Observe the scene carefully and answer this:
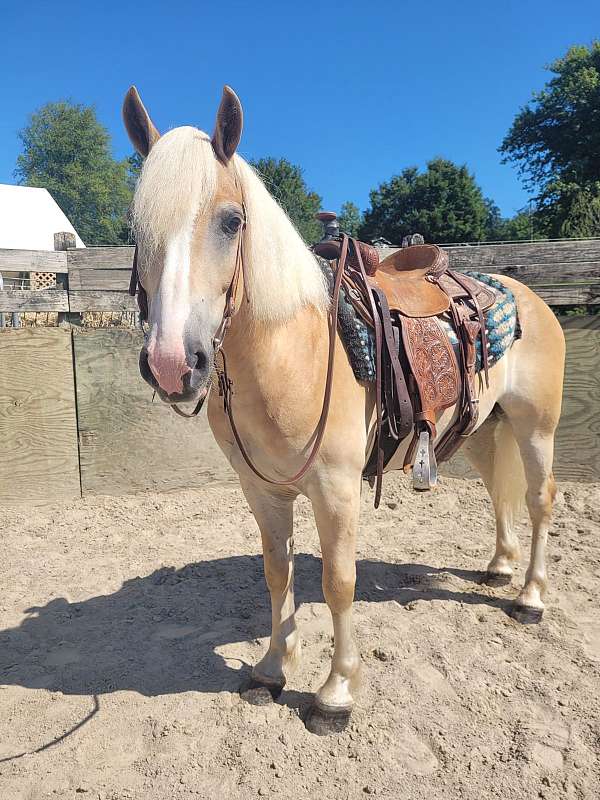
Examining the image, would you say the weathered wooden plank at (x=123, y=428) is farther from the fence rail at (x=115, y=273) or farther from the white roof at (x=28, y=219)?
the white roof at (x=28, y=219)

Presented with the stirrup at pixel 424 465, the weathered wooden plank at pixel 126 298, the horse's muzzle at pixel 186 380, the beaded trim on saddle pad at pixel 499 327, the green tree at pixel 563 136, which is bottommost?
the stirrup at pixel 424 465

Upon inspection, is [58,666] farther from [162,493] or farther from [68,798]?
[162,493]

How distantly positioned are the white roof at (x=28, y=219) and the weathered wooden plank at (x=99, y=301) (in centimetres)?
2040

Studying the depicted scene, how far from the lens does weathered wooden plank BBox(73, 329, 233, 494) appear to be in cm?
445

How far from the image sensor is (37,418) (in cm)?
434

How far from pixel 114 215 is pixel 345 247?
5488cm

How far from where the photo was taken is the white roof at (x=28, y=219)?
2286cm

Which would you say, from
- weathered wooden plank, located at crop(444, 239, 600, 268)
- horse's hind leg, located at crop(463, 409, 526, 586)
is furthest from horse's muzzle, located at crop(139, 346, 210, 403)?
weathered wooden plank, located at crop(444, 239, 600, 268)

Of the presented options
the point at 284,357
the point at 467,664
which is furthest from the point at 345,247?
the point at 467,664

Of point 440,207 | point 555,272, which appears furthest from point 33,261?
point 440,207

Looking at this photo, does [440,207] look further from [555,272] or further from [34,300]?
[34,300]

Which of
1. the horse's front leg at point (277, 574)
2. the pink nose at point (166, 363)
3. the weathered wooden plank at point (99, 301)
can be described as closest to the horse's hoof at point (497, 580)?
the horse's front leg at point (277, 574)

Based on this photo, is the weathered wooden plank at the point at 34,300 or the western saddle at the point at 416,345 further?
the weathered wooden plank at the point at 34,300

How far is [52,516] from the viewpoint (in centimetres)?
418
